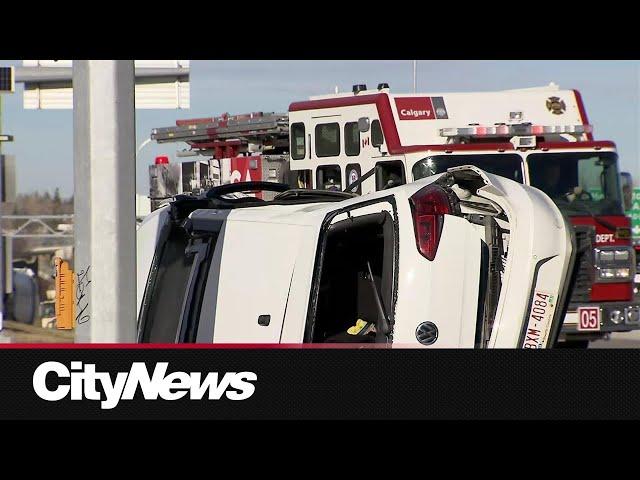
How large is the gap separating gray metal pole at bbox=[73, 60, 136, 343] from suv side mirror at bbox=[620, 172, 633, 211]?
8.95 metres

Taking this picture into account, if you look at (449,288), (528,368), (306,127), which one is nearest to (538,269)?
(449,288)

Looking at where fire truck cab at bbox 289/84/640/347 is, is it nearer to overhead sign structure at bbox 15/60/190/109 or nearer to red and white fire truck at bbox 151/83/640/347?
red and white fire truck at bbox 151/83/640/347

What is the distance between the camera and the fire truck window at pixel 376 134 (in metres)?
13.9

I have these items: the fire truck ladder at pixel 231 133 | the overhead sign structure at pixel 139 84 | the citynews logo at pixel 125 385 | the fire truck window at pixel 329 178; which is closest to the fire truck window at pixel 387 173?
the fire truck window at pixel 329 178

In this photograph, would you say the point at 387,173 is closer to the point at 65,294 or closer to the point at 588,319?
the point at 588,319

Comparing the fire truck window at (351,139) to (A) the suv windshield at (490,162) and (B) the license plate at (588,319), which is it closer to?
(A) the suv windshield at (490,162)

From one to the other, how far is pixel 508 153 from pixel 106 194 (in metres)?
8.63

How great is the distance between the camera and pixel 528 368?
4.91m

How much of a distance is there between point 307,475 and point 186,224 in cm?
376

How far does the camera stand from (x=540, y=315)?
6.17 metres

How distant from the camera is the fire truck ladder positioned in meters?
16.3

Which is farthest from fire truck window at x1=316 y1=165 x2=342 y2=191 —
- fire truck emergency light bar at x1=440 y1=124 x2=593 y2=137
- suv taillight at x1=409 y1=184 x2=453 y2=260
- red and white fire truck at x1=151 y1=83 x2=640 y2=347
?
suv taillight at x1=409 y1=184 x2=453 y2=260

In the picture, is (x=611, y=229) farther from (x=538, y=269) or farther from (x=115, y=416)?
(x=115, y=416)

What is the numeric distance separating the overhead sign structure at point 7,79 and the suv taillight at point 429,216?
275 inches
